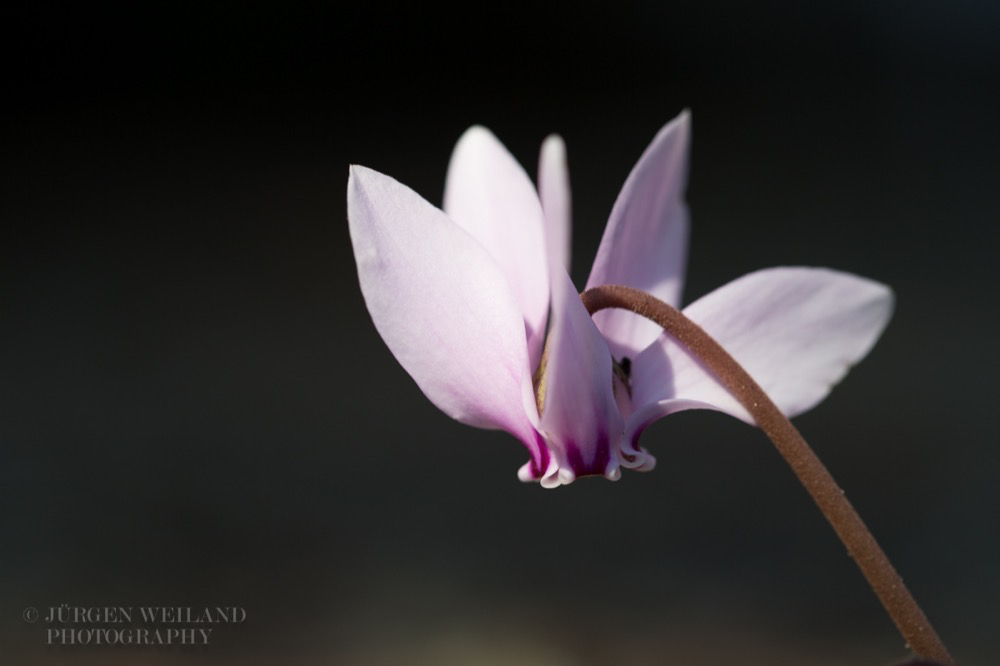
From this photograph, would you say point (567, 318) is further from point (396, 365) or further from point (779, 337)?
point (396, 365)

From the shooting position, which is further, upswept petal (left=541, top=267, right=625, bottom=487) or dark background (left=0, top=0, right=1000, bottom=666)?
dark background (left=0, top=0, right=1000, bottom=666)

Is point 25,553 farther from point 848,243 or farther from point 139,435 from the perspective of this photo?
point 848,243

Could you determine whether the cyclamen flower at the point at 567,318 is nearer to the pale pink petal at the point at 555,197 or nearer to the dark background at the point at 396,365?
the pale pink petal at the point at 555,197

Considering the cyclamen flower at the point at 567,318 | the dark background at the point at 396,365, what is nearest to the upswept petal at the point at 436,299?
the cyclamen flower at the point at 567,318

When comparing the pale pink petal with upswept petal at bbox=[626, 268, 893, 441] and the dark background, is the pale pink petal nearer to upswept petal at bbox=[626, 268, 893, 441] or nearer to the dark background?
upswept petal at bbox=[626, 268, 893, 441]

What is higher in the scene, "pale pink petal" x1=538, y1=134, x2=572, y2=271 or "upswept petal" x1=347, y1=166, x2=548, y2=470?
"pale pink petal" x1=538, y1=134, x2=572, y2=271

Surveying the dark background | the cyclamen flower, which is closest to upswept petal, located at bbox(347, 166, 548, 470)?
the cyclamen flower

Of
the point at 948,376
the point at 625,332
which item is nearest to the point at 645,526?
the point at 948,376
